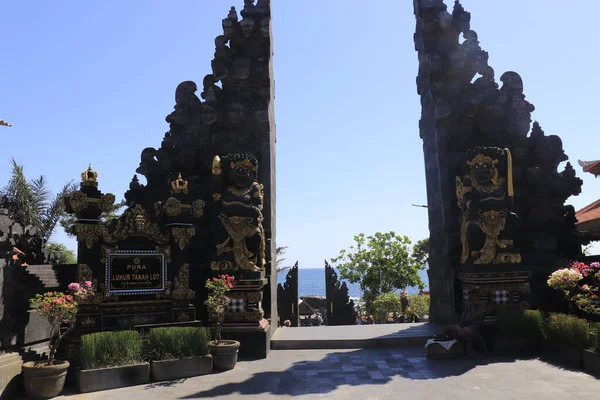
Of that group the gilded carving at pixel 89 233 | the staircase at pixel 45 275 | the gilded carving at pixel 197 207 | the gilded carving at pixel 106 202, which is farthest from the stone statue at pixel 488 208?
the staircase at pixel 45 275

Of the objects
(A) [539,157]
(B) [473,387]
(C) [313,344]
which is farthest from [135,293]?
(A) [539,157]

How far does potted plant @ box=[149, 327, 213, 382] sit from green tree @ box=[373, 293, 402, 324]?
17.4m

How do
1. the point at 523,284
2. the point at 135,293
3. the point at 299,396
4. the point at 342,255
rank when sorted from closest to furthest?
the point at 299,396 < the point at 135,293 < the point at 523,284 < the point at 342,255

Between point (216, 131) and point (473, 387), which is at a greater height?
point (216, 131)

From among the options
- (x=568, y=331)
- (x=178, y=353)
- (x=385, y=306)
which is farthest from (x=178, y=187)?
(x=385, y=306)

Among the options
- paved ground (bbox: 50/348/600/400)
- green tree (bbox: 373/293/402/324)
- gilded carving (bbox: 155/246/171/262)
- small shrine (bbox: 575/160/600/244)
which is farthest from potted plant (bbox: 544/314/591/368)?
green tree (bbox: 373/293/402/324)

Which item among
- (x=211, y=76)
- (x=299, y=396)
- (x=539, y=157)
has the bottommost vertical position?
(x=299, y=396)

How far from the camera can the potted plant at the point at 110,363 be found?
8.61m

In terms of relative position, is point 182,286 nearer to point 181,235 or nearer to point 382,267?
point 181,235

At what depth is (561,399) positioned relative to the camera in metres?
7.30

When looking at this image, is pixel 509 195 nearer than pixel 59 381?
No

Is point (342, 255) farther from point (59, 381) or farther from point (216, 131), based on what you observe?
point (59, 381)

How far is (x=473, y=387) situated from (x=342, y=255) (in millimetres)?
30715

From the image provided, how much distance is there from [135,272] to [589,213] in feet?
59.1
